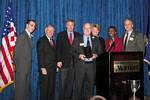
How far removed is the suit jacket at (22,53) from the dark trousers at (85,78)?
38.3 inches

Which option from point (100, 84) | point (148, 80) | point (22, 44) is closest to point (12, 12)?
point (22, 44)

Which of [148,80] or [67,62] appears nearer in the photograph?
[67,62]

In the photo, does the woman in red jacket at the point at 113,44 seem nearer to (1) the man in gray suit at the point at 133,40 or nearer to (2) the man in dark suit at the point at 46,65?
(1) the man in gray suit at the point at 133,40

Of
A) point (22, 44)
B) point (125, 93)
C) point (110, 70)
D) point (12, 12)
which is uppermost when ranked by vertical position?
point (12, 12)

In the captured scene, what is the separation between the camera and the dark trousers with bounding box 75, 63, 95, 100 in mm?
5430

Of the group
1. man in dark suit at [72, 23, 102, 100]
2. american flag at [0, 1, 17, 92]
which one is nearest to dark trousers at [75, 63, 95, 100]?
man in dark suit at [72, 23, 102, 100]

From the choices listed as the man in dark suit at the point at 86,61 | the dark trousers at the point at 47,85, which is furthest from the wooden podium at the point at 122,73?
the dark trousers at the point at 47,85

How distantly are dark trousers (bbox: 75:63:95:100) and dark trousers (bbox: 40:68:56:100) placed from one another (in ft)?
1.57

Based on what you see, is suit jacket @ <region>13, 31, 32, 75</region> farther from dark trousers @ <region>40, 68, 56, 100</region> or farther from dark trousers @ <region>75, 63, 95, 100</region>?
dark trousers @ <region>75, 63, 95, 100</region>

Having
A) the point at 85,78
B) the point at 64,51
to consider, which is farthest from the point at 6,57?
the point at 85,78

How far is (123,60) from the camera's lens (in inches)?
173

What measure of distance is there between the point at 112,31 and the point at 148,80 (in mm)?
1940

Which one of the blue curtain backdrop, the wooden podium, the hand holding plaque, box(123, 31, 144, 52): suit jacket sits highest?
the blue curtain backdrop

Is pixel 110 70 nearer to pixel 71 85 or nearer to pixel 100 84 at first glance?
pixel 100 84
